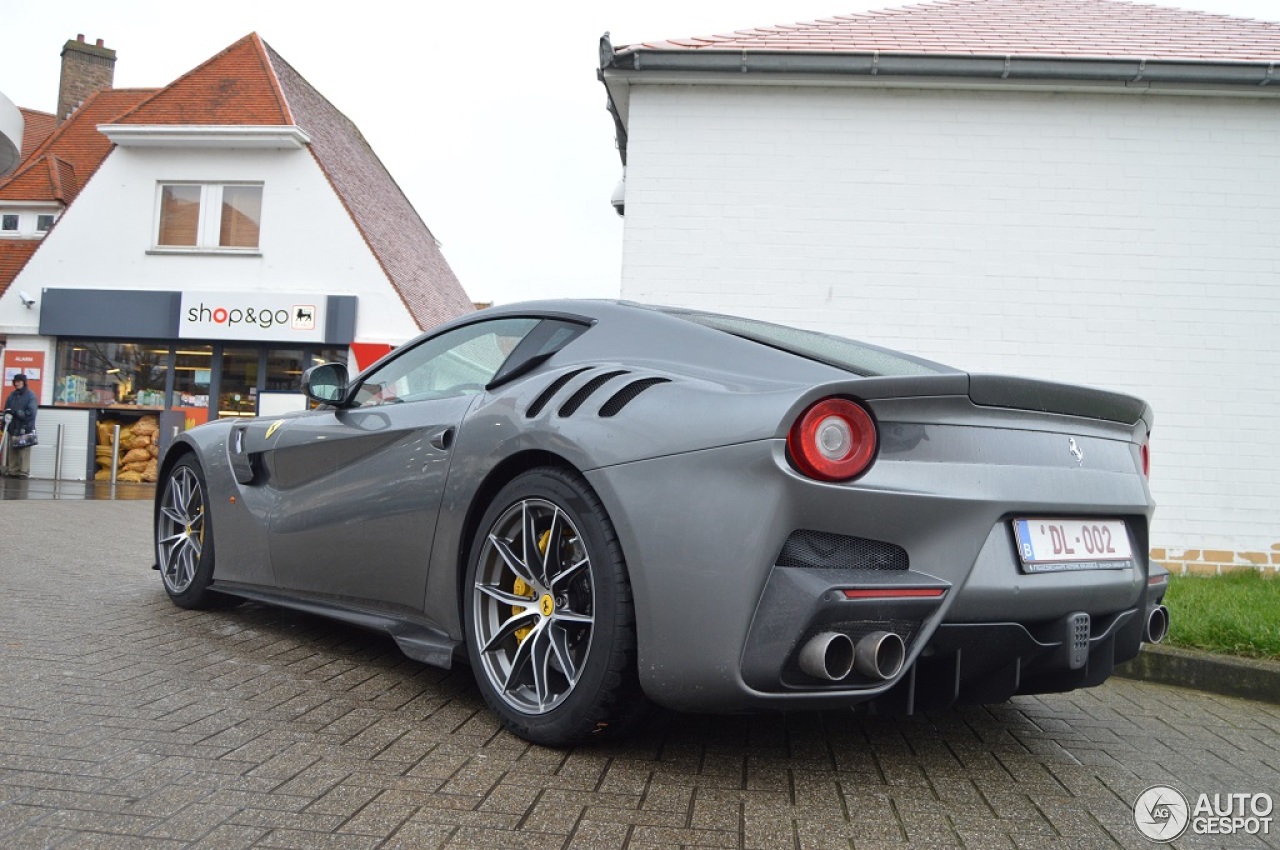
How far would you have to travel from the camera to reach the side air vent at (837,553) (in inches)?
96.1

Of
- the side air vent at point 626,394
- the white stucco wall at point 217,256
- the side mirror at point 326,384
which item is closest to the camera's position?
the side air vent at point 626,394

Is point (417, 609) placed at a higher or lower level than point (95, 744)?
higher

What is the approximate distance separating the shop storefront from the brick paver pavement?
48.2 ft

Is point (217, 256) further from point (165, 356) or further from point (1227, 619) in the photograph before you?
point (1227, 619)

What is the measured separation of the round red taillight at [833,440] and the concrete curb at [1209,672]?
2339mm

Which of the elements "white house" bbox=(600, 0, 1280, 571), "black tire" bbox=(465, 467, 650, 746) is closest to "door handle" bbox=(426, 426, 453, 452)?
"black tire" bbox=(465, 467, 650, 746)

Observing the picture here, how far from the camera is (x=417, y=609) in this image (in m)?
3.40

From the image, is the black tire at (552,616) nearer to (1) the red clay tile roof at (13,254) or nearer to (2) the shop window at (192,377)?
(2) the shop window at (192,377)

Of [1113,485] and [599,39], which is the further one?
[599,39]

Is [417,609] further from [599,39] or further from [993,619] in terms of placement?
[599,39]

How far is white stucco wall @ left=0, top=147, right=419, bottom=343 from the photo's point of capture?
1838 cm

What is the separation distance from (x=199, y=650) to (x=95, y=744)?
1215 mm

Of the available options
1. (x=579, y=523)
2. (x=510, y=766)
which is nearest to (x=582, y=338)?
(x=579, y=523)

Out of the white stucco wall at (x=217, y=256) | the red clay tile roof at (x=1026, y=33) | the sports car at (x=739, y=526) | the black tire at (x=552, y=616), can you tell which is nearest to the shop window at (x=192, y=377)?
the white stucco wall at (x=217, y=256)
